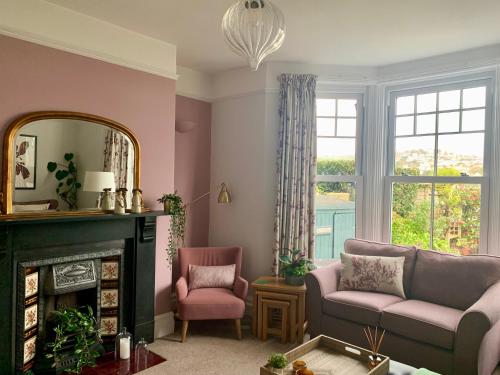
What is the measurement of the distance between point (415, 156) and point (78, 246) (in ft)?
10.7

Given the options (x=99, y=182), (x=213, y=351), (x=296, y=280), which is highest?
(x=99, y=182)

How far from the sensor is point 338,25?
9.87 feet

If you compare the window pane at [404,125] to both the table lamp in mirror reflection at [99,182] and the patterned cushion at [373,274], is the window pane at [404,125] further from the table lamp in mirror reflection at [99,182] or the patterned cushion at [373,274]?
the table lamp in mirror reflection at [99,182]

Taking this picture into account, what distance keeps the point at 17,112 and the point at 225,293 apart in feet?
7.40

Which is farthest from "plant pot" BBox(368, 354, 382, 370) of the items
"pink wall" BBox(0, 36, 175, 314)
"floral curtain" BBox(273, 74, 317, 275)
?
"pink wall" BBox(0, 36, 175, 314)

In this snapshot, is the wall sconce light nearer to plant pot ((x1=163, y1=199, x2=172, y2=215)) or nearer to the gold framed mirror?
plant pot ((x1=163, y1=199, x2=172, y2=215))

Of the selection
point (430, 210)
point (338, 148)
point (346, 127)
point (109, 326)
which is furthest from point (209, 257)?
point (430, 210)

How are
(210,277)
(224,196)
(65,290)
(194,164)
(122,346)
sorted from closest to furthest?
(65,290)
(122,346)
(210,277)
(224,196)
(194,164)

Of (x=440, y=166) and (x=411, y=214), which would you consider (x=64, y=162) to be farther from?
(x=440, y=166)

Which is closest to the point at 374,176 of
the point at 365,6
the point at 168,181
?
the point at 365,6

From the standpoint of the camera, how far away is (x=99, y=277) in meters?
3.04

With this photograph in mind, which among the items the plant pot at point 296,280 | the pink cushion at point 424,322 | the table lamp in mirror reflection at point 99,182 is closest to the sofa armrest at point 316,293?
the plant pot at point 296,280

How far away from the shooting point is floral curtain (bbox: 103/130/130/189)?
305 centimetres

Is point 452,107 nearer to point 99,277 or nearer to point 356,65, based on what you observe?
point 356,65
